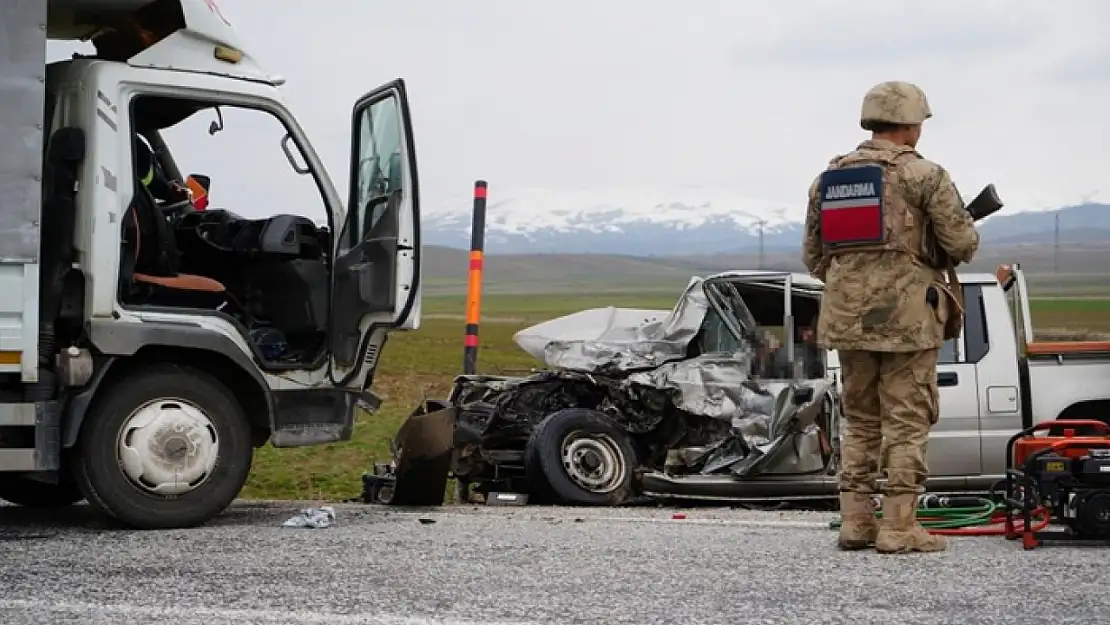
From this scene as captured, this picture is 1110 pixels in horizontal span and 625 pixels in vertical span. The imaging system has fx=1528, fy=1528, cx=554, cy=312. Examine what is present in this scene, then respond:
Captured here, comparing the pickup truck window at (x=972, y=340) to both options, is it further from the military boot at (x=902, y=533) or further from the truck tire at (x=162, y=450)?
the truck tire at (x=162, y=450)

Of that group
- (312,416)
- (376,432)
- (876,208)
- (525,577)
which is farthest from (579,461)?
(376,432)

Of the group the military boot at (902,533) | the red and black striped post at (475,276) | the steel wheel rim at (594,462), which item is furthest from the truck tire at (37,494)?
the military boot at (902,533)

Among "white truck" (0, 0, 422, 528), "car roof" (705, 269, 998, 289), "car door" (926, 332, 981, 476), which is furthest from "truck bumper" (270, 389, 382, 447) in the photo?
"car door" (926, 332, 981, 476)

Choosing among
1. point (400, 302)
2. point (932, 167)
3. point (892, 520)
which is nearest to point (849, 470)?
point (892, 520)

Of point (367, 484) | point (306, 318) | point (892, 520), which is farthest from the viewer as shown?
point (367, 484)

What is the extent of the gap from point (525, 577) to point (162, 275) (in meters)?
3.12

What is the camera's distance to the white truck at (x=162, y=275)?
286 inches

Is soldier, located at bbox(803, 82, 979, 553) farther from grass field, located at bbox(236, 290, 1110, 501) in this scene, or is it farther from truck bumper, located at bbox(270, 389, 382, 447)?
grass field, located at bbox(236, 290, 1110, 501)

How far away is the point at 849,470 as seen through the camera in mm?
6723

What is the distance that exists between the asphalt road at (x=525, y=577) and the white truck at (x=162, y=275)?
1.47ft

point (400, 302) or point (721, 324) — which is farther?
point (721, 324)

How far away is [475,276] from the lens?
40.7ft

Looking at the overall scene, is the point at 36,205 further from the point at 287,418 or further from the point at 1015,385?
the point at 1015,385

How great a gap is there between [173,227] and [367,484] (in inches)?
91.0
